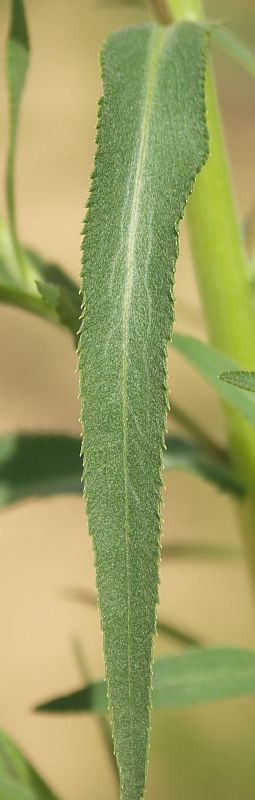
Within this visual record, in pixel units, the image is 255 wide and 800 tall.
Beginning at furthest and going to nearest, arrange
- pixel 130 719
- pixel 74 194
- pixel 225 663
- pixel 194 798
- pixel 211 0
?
1. pixel 74 194
2. pixel 211 0
3. pixel 194 798
4. pixel 225 663
5. pixel 130 719

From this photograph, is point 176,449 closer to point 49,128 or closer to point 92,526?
point 92,526

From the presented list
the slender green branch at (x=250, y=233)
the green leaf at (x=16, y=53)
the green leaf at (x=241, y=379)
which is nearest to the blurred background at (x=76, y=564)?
the slender green branch at (x=250, y=233)

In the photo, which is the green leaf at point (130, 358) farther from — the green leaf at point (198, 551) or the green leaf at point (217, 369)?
the green leaf at point (198, 551)

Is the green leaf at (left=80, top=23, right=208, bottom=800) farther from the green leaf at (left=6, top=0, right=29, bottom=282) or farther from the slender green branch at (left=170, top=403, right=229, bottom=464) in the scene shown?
the slender green branch at (left=170, top=403, right=229, bottom=464)

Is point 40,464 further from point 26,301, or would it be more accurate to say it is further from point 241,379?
point 241,379

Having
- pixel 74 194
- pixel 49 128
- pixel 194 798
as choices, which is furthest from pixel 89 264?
pixel 49 128

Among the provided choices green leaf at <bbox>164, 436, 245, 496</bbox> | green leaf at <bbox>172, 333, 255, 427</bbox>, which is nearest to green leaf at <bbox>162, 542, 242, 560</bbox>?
green leaf at <bbox>164, 436, 245, 496</bbox>
